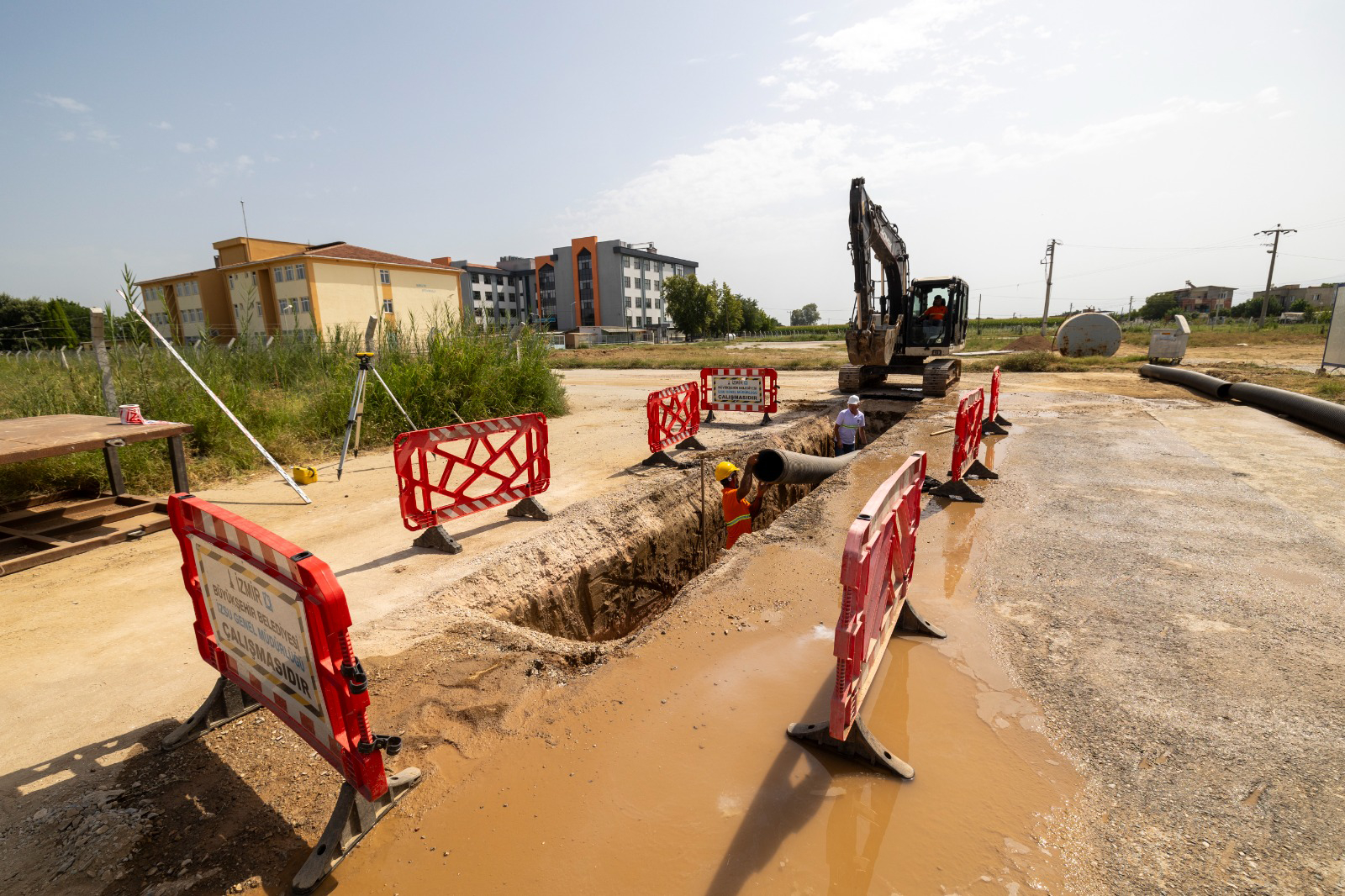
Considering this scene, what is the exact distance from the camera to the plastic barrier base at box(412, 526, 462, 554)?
630 cm

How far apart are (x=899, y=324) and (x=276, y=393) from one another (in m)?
15.4

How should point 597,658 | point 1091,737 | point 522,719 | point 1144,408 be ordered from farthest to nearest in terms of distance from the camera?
point 1144,408 < point 597,658 < point 522,719 < point 1091,737

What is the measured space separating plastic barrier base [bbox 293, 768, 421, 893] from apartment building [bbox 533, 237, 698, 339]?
70886mm

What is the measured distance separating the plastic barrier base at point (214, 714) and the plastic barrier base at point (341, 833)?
108 centimetres

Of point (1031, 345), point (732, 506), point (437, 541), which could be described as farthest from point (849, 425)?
point (1031, 345)

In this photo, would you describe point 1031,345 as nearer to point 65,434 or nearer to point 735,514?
point 735,514

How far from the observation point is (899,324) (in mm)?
17078

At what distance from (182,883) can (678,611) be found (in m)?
3.34

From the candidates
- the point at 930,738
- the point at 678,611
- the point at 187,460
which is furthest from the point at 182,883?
the point at 187,460

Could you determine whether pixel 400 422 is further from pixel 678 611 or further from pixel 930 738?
pixel 930 738

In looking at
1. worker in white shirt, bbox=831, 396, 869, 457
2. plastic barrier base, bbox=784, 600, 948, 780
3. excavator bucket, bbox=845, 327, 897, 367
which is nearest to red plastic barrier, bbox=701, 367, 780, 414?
worker in white shirt, bbox=831, 396, 869, 457

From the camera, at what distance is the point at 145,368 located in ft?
31.8

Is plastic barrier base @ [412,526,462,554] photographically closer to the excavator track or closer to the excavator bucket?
the excavator bucket

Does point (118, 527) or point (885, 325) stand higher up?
point (885, 325)
